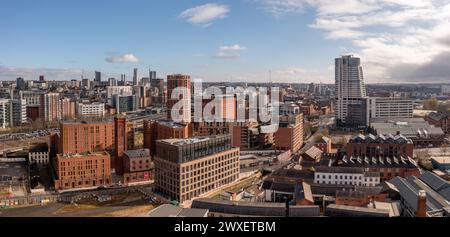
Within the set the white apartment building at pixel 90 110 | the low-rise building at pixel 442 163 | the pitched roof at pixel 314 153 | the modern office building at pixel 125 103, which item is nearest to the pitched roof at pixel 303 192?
the pitched roof at pixel 314 153

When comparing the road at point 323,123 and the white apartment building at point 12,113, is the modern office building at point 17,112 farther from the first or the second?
the road at point 323,123

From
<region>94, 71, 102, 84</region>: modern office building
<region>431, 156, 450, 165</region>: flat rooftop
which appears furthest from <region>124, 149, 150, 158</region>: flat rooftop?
<region>94, 71, 102, 84</region>: modern office building

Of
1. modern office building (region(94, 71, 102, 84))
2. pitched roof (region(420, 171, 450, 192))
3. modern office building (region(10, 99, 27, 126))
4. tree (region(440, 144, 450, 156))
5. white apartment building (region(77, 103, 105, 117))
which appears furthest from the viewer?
modern office building (region(94, 71, 102, 84))

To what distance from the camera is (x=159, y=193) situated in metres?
7.46

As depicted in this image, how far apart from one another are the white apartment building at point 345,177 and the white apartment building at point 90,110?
13117 mm

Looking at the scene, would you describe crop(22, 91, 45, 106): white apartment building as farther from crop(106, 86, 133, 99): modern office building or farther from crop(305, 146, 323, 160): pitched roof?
crop(305, 146, 323, 160): pitched roof

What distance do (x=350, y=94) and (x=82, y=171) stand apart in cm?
1448

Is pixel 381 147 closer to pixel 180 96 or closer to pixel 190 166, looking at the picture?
pixel 190 166

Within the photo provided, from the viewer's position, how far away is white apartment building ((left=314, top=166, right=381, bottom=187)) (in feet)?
25.4

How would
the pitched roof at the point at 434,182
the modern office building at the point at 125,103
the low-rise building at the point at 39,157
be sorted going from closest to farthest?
1. the pitched roof at the point at 434,182
2. the low-rise building at the point at 39,157
3. the modern office building at the point at 125,103

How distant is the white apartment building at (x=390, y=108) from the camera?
18.0 meters

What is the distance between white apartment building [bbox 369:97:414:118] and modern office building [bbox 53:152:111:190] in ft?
42.0
